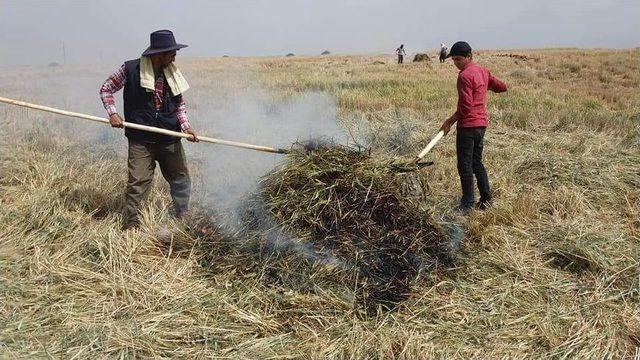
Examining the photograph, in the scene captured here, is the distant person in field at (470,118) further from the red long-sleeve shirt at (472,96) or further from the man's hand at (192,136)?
the man's hand at (192,136)

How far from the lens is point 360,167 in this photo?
11.8 feet

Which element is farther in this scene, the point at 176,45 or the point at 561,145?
the point at 561,145

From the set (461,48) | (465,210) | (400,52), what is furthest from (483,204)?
(400,52)

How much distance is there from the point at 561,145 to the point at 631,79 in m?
11.0

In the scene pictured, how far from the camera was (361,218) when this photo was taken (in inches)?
132

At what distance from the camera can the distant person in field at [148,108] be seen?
12.2 ft

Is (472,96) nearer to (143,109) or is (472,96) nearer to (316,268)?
(316,268)

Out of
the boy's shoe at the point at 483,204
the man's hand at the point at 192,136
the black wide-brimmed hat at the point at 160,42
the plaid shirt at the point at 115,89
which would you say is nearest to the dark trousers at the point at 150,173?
the man's hand at the point at 192,136

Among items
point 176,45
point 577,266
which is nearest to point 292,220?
point 176,45

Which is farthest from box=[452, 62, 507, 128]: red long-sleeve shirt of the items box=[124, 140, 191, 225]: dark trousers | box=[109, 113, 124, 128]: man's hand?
box=[109, 113, 124, 128]: man's hand

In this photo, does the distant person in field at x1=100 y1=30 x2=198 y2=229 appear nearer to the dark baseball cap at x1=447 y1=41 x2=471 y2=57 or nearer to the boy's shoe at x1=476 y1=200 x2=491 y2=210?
the dark baseball cap at x1=447 y1=41 x2=471 y2=57

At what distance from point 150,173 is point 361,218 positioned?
180cm

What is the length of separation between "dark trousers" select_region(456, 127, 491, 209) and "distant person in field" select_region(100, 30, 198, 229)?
232 centimetres

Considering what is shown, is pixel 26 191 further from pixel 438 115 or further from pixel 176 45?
pixel 438 115
